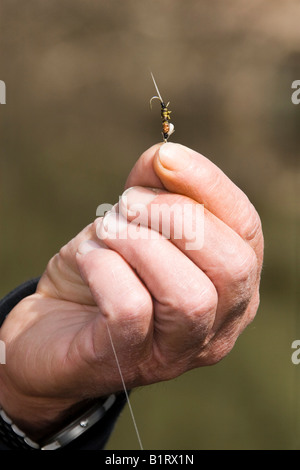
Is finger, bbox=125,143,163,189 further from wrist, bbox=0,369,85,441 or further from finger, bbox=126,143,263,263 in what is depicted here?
wrist, bbox=0,369,85,441

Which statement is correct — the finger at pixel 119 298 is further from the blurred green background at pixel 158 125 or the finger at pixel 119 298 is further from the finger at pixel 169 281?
the blurred green background at pixel 158 125

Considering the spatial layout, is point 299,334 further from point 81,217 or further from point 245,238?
point 245,238

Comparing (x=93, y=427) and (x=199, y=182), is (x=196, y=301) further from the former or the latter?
(x=93, y=427)

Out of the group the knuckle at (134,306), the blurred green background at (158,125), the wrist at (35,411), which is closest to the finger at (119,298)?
the knuckle at (134,306)

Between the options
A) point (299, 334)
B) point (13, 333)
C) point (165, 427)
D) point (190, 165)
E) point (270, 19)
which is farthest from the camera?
point (165, 427)

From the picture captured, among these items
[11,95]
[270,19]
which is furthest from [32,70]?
[270,19]

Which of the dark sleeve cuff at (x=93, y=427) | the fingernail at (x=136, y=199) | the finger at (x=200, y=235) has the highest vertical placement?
the fingernail at (x=136, y=199)
